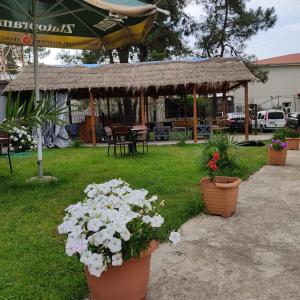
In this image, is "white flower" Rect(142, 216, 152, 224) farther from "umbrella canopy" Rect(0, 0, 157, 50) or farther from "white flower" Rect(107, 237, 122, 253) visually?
"umbrella canopy" Rect(0, 0, 157, 50)

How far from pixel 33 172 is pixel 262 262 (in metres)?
6.09

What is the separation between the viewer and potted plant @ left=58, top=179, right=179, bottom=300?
2213 mm

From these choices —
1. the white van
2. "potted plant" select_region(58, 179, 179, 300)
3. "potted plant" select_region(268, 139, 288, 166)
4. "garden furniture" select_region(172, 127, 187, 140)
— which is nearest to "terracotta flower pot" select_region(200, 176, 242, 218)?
"potted plant" select_region(58, 179, 179, 300)

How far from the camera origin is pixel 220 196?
479 centimetres

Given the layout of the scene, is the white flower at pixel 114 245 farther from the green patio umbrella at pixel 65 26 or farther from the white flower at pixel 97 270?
the green patio umbrella at pixel 65 26

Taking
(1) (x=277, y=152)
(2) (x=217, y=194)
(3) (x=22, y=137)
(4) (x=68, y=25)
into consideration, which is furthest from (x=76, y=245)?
(1) (x=277, y=152)

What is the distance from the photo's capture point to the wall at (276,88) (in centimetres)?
3456

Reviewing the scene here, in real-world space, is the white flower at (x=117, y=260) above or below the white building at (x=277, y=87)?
below

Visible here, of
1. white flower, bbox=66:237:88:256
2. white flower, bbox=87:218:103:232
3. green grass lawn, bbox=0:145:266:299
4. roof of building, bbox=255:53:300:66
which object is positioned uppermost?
roof of building, bbox=255:53:300:66

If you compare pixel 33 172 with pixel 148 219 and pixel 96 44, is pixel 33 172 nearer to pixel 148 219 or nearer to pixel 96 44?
pixel 96 44

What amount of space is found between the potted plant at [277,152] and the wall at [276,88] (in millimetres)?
26722

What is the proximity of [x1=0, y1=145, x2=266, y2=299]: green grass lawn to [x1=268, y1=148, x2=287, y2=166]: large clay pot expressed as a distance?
1.01 ft

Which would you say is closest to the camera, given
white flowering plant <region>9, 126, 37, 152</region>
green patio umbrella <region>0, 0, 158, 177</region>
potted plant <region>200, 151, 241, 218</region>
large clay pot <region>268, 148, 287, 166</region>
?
white flowering plant <region>9, 126, 37, 152</region>

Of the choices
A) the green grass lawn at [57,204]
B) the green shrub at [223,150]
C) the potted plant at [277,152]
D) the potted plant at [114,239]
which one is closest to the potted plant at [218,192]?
the green grass lawn at [57,204]
